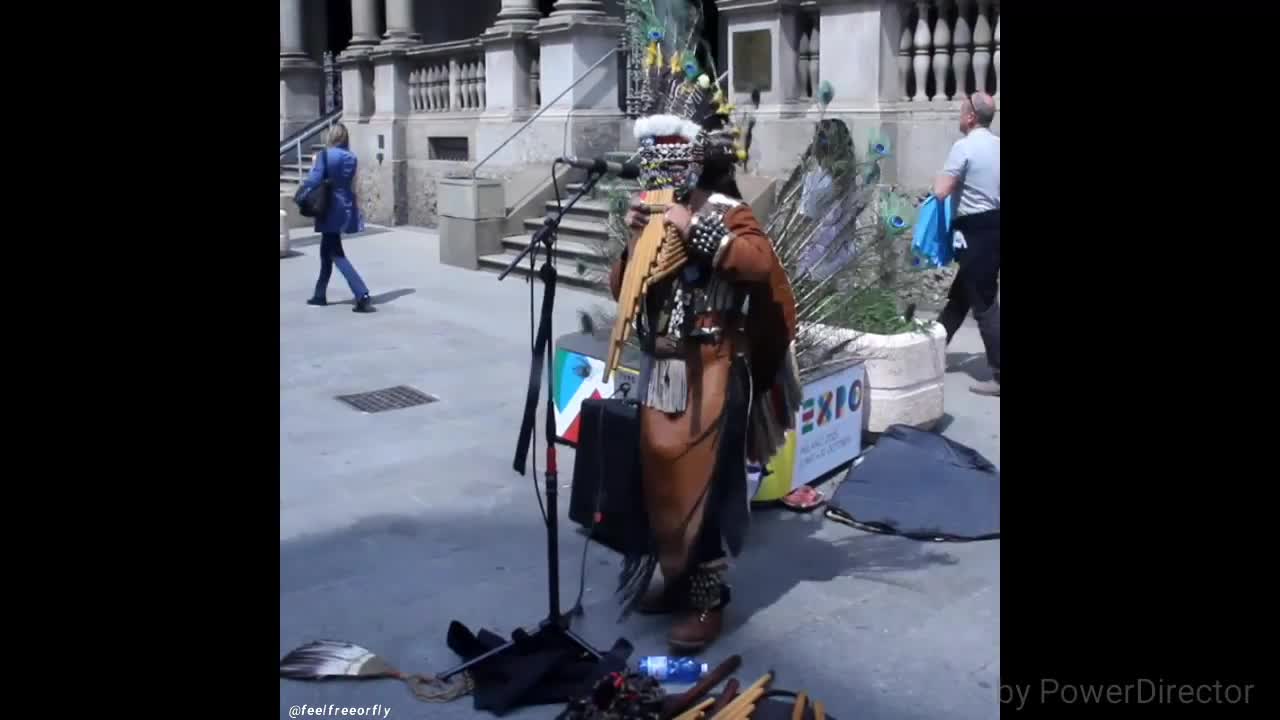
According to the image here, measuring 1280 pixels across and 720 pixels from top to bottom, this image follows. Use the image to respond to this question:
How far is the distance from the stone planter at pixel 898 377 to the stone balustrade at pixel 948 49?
428 centimetres

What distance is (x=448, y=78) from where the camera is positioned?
658 inches

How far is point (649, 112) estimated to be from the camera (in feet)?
12.9

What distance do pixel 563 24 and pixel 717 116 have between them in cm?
1045

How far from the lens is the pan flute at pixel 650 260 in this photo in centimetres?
384

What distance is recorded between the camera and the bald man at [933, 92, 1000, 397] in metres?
7.40

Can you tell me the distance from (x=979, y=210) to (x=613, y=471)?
380 centimetres

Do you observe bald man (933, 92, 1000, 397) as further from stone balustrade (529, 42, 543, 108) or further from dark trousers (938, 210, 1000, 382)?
stone balustrade (529, 42, 543, 108)

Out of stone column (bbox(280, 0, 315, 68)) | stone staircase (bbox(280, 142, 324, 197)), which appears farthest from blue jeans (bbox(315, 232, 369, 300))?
stone column (bbox(280, 0, 315, 68))

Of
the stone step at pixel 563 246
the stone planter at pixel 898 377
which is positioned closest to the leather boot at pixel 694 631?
the stone planter at pixel 898 377

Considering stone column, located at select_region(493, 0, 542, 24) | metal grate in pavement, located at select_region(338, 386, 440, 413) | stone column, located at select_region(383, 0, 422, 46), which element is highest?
stone column, located at select_region(383, 0, 422, 46)

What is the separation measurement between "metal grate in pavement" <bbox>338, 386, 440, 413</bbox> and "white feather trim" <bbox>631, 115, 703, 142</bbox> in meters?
3.99

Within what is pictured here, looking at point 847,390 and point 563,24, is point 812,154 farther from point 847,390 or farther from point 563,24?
point 563,24

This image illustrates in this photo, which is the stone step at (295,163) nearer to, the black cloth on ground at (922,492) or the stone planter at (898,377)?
the stone planter at (898,377)
